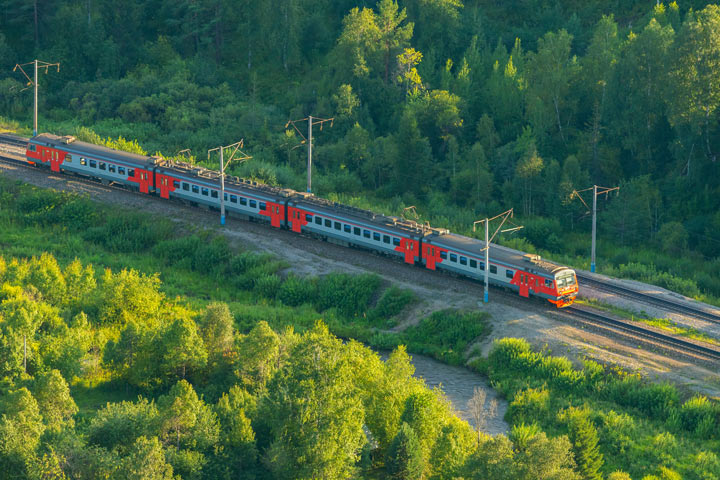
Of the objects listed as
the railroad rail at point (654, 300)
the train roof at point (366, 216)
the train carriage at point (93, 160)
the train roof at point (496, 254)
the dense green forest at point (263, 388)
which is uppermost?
the train carriage at point (93, 160)

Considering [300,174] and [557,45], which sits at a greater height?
[557,45]

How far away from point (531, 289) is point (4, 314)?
31652 millimetres

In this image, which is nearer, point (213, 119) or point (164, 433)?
point (164, 433)

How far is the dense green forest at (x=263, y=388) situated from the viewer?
42.3 m

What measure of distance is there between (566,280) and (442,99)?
116ft

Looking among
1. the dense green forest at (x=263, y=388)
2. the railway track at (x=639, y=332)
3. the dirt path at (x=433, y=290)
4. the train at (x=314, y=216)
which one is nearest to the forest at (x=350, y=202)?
the dense green forest at (x=263, y=388)

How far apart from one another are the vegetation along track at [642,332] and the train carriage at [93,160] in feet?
125

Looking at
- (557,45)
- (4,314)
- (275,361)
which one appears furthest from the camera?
(557,45)

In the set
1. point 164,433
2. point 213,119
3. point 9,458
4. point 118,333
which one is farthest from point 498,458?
point 213,119

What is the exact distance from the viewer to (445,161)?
3676 inches

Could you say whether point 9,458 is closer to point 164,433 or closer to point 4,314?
point 164,433

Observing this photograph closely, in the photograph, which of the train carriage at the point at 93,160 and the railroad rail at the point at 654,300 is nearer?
the railroad rail at the point at 654,300

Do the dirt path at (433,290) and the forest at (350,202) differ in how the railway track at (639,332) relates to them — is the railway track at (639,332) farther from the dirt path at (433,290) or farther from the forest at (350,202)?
the forest at (350,202)

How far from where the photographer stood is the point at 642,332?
60594mm
